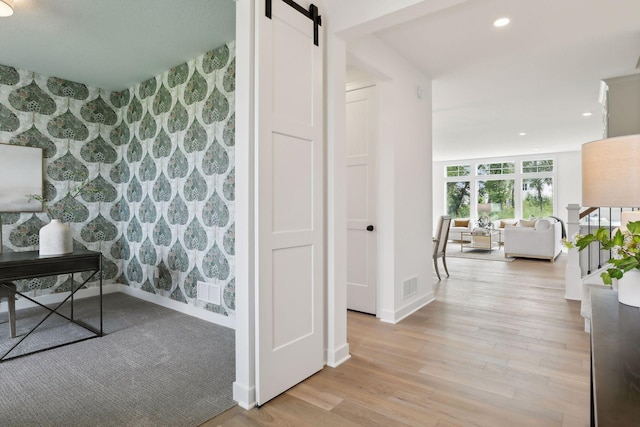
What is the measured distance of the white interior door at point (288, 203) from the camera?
201cm

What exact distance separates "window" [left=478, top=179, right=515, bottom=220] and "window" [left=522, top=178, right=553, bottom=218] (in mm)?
329

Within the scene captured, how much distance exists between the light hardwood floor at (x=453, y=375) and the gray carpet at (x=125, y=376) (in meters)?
0.33

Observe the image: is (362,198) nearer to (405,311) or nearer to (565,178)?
(405,311)

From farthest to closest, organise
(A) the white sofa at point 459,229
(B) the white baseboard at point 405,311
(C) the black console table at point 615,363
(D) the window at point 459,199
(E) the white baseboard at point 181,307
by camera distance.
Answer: (D) the window at point 459,199
(A) the white sofa at point 459,229
(B) the white baseboard at point 405,311
(E) the white baseboard at point 181,307
(C) the black console table at point 615,363

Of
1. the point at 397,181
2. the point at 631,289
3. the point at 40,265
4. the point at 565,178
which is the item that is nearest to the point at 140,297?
the point at 40,265

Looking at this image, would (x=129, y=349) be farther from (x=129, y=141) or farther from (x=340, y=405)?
(x=129, y=141)

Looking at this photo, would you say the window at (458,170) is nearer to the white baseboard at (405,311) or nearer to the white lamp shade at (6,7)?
the white baseboard at (405,311)

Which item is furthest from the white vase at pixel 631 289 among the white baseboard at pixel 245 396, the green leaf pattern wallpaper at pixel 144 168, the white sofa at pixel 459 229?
the white sofa at pixel 459 229

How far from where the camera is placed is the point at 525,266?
6.56 meters

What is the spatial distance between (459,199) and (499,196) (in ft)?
4.14

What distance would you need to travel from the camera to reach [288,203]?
2.18 meters

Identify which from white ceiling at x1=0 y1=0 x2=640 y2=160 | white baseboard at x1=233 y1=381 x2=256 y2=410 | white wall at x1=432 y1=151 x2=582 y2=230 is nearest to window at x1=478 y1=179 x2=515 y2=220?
white wall at x1=432 y1=151 x2=582 y2=230

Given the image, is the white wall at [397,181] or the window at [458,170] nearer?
the white wall at [397,181]

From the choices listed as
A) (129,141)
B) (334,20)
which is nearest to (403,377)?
(334,20)
